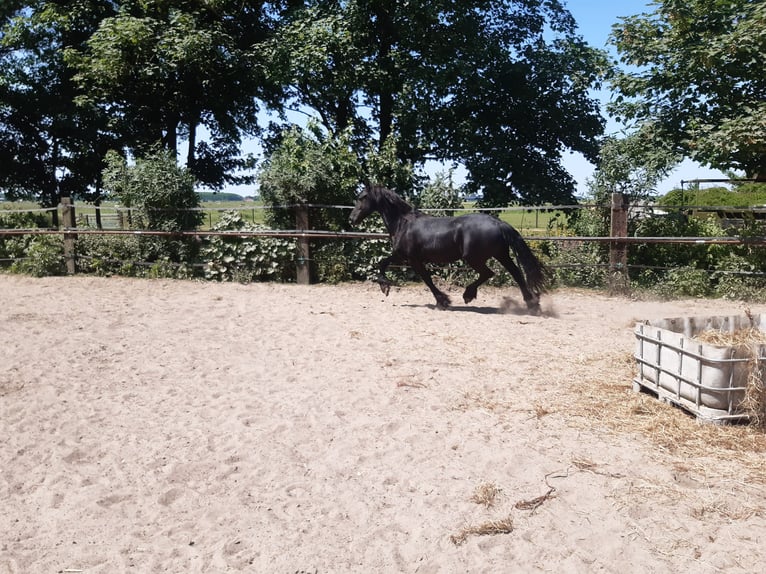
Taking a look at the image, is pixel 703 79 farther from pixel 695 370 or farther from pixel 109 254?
pixel 109 254

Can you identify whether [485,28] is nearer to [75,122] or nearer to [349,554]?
[75,122]

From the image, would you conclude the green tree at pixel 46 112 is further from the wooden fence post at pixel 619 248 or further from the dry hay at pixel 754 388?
the dry hay at pixel 754 388

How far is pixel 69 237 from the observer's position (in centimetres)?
1232

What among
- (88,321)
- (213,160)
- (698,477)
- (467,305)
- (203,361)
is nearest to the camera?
(698,477)

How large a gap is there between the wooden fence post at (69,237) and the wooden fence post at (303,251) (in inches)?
188

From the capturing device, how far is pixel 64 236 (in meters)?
12.4

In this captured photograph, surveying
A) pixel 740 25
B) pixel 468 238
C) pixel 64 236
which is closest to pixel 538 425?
pixel 468 238

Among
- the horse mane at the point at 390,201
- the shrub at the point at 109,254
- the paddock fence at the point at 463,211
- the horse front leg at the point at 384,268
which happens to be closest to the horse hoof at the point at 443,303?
the horse front leg at the point at 384,268

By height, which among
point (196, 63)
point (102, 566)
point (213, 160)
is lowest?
point (102, 566)

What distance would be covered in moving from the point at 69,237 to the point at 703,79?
38.3 feet

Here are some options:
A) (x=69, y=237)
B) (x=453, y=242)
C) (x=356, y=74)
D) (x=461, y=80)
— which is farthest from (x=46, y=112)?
(x=453, y=242)

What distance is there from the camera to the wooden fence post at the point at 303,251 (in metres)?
10.9

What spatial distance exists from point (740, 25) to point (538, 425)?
792 cm

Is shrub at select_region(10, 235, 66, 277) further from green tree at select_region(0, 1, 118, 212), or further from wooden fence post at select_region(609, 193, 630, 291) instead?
wooden fence post at select_region(609, 193, 630, 291)
